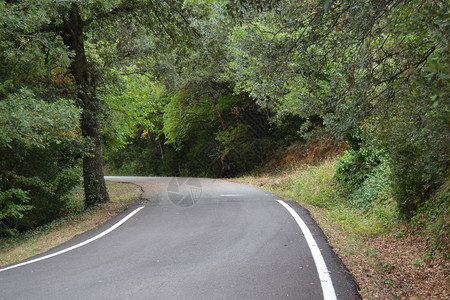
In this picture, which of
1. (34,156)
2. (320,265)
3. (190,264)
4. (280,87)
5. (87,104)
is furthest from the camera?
(34,156)

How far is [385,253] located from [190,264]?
12.2 feet

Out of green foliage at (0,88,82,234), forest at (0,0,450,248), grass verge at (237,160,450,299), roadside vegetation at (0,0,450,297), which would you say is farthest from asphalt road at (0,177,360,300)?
green foliage at (0,88,82,234)

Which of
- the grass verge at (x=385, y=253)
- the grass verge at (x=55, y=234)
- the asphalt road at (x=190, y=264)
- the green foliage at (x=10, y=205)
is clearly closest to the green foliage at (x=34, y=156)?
the green foliage at (x=10, y=205)

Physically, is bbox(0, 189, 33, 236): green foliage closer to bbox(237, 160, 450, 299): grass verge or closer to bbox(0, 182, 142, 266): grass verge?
bbox(0, 182, 142, 266): grass verge

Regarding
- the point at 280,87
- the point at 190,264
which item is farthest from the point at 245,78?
the point at 190,264

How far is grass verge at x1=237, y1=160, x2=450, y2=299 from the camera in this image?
440 centimetres

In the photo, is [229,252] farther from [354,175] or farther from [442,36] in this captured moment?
[354,175]

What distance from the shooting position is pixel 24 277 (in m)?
5.12

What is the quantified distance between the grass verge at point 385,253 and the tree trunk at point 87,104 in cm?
771

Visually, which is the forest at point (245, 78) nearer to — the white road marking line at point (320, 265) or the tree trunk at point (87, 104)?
the tree trunk at point (87, 104)

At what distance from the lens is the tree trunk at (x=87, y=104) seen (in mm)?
10828

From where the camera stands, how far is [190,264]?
5148 mm

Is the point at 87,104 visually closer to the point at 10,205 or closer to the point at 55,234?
the point at 10,205

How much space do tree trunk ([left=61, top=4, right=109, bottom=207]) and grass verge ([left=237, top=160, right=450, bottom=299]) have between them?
304 inches
